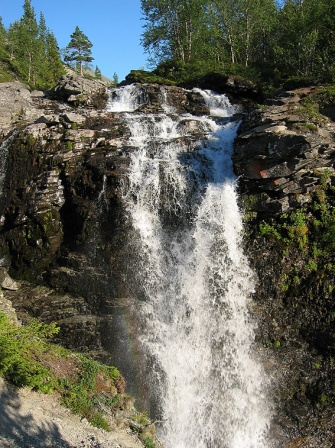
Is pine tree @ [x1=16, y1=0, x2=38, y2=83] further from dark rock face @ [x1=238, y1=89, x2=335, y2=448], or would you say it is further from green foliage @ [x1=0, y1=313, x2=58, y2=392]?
green foliage @ [x1=0, y1=313, x2=58, y2=392]

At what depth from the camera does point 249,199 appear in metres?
17.3

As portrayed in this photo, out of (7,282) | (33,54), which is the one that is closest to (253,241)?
(7,282)

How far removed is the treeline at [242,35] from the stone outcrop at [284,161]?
58.7ft

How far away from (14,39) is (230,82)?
52.4 metres

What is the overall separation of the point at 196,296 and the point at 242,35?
3643cm

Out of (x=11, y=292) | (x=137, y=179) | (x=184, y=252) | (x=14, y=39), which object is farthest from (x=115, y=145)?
(x=14, y=39)

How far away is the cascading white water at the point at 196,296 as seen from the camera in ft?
45.1

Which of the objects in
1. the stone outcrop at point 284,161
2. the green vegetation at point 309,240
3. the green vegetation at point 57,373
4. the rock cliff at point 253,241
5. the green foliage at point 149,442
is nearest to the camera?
the green vegetation at point 57,373

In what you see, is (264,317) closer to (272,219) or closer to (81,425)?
(272,219)

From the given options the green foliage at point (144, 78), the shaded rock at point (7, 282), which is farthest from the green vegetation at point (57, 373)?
the green foliage at point (144, 78)

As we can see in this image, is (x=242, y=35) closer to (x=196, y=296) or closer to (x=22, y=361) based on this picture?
(x=196, y=296)

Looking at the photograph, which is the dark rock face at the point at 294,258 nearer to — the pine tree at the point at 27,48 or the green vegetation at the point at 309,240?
the green vegetation at the point at 309,240

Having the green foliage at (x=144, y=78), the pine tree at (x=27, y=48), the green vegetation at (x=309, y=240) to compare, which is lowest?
the green vegetation at (x=309, y=240)

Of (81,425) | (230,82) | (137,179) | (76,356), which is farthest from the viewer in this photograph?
(230,82)
